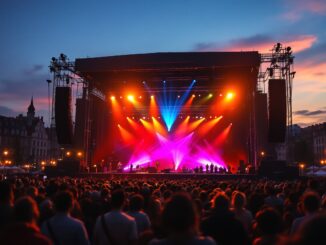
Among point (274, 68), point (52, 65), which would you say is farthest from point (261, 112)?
point (52, 65)

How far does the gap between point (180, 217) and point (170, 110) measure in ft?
109

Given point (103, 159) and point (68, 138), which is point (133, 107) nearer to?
point (103, 159)

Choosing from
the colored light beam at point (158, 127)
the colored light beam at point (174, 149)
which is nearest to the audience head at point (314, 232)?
the colored light beam at point (174, 149)

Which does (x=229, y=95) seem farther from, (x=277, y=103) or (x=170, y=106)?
(x=277, y=103)

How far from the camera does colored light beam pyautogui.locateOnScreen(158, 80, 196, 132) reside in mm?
33719

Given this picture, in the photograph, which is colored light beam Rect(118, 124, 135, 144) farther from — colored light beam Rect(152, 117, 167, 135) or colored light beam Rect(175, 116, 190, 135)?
colored light beam Rect(175, 116, 190, 135)

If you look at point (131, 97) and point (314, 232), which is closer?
point (314, 232)

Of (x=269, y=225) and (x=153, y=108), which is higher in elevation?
(x=153, y=108)

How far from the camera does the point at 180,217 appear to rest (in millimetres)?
2268

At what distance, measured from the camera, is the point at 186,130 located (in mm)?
36969

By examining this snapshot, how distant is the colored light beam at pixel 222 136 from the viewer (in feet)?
115

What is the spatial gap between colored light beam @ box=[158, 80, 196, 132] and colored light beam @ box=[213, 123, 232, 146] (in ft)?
16.0

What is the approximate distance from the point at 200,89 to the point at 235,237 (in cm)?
2877

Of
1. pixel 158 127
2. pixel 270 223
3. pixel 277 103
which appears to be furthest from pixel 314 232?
pixel 158 127
